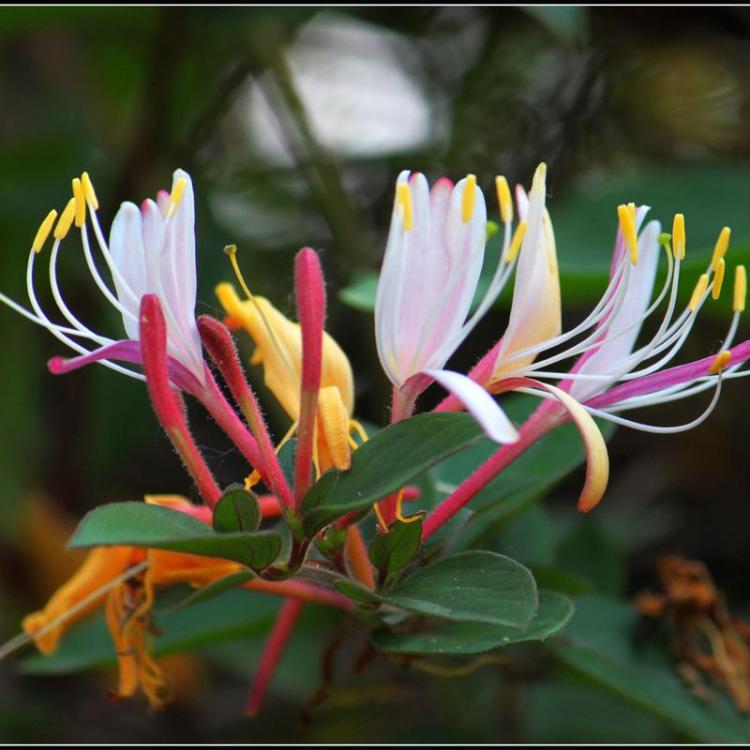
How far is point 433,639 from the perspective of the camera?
57 cm

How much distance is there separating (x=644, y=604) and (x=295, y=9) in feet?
2.44

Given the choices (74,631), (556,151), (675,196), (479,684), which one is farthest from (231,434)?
(556,151)

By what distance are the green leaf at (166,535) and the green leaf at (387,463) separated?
1.2 inches

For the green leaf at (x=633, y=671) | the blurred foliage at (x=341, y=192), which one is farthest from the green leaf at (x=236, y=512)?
the blurred foliage at (x=341, y=192)

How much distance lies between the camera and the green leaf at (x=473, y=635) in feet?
1.75

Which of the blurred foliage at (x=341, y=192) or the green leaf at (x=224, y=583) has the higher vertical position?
the green leaf at (x=224, y=583)

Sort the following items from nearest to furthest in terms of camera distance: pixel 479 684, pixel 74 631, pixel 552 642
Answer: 1. pixel 552 642
2. pixel 74 631
3. pixel 479 684

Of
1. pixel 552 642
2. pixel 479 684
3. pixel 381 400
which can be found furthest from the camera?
pixel 381 400

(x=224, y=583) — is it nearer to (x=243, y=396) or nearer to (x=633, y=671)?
(x=243, y=396)

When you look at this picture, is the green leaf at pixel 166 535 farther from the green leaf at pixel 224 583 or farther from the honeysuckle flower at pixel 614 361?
the honeysuckle flower at pixel 614 361

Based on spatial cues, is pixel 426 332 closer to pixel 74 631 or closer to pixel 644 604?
pixel 644 604

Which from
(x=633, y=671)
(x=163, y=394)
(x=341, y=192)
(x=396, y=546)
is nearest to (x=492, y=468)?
(x=396, y=546)

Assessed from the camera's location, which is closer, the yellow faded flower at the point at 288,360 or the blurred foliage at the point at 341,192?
the yellow faded flower at the point at 288,360

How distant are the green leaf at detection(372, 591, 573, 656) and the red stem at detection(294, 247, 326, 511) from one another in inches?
4.2
